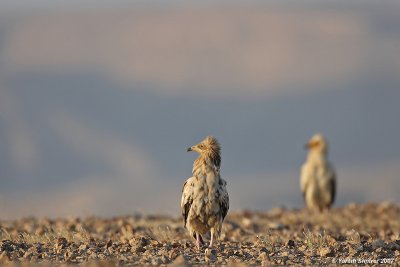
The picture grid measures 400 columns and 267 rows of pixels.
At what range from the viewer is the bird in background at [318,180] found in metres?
28.2

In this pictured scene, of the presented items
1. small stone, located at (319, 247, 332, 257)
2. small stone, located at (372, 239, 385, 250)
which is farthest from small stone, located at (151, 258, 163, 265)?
small stone, located at (372, 239, 385, 250)

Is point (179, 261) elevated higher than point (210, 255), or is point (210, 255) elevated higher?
→ point (210, 255)

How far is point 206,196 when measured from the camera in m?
14.1

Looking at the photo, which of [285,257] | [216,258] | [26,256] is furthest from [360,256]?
[26,256]

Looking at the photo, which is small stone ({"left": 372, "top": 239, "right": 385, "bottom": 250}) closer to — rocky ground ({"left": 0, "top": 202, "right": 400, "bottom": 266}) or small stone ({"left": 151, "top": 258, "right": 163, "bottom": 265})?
rocky ground ({"left": 0, "top": 202, "right": 400, "bottom": 266})

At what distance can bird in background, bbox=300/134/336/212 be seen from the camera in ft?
92.5

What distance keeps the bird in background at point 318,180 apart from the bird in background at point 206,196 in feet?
46.1

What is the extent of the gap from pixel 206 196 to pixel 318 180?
1462cm

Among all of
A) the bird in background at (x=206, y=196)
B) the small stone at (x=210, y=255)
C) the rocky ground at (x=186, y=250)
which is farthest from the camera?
the bird in background at (x=206, y=196)

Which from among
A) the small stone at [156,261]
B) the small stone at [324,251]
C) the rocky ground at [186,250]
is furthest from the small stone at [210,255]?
the small stone at [324,251]

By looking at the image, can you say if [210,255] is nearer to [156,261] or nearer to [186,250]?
[186,250]

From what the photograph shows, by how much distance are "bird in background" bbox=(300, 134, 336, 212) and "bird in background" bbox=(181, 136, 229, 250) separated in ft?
46.1

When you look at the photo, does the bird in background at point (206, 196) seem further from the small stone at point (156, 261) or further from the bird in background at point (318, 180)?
the bird in background at point (318, 180)

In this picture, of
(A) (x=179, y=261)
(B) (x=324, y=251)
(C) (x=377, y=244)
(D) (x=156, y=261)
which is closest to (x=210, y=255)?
(A) (x=179, y=261)
